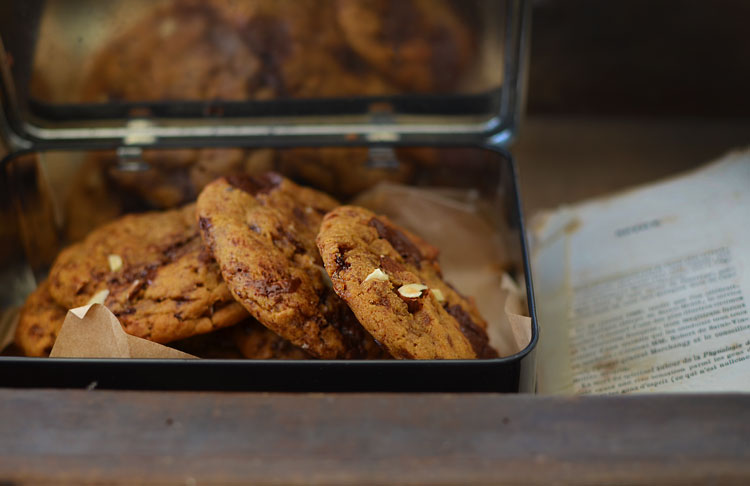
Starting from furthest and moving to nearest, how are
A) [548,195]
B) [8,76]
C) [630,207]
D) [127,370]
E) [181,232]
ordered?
[548,195], [630,207], [8,76], [181,232], [127,370]

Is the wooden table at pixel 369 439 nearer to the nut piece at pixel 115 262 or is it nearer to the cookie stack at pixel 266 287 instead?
the cookie stack at pixel 266 287

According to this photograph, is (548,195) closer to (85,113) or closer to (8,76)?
(85,113)

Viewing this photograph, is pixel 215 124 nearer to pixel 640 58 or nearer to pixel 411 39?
pixel 411 39

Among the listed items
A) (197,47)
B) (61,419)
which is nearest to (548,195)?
(197,47)

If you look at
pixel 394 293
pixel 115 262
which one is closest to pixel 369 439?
pixel 394 293

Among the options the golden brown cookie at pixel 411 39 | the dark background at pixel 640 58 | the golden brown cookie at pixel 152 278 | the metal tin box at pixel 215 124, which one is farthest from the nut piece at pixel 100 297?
the dark background at pixel 640 58
